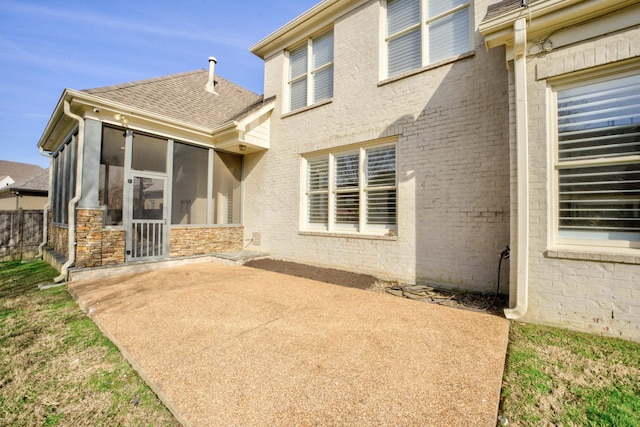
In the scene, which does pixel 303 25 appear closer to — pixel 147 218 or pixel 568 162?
pixel 147 218

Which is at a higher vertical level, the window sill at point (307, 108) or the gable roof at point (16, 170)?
Result: the gable roof at point (16, 170)

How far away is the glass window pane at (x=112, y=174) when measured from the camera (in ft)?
20.1

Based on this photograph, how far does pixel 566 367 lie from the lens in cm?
242

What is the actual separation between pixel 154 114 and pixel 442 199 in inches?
275

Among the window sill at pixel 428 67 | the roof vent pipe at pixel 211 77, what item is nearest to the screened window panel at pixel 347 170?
the window sill at pixel 428 67

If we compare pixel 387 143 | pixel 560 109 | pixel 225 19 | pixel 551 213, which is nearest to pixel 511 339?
pixel 551 213

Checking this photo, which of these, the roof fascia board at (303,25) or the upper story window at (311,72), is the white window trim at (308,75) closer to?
the upper story window at (311,72)

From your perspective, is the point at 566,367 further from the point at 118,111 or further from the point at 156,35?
the point at 156,35

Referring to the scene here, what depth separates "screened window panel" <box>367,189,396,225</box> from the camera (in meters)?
5.75

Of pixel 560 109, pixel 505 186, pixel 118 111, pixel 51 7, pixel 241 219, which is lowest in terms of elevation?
pixel 241 219

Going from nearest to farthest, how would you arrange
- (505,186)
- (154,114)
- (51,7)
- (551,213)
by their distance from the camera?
(551,213), (505,186), (154,114), (51,7)

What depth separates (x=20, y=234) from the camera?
9.43 meters

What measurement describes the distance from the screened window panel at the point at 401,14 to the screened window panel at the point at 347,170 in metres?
2.93

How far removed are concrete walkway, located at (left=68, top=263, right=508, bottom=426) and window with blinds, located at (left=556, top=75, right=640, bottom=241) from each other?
5.71 ft
